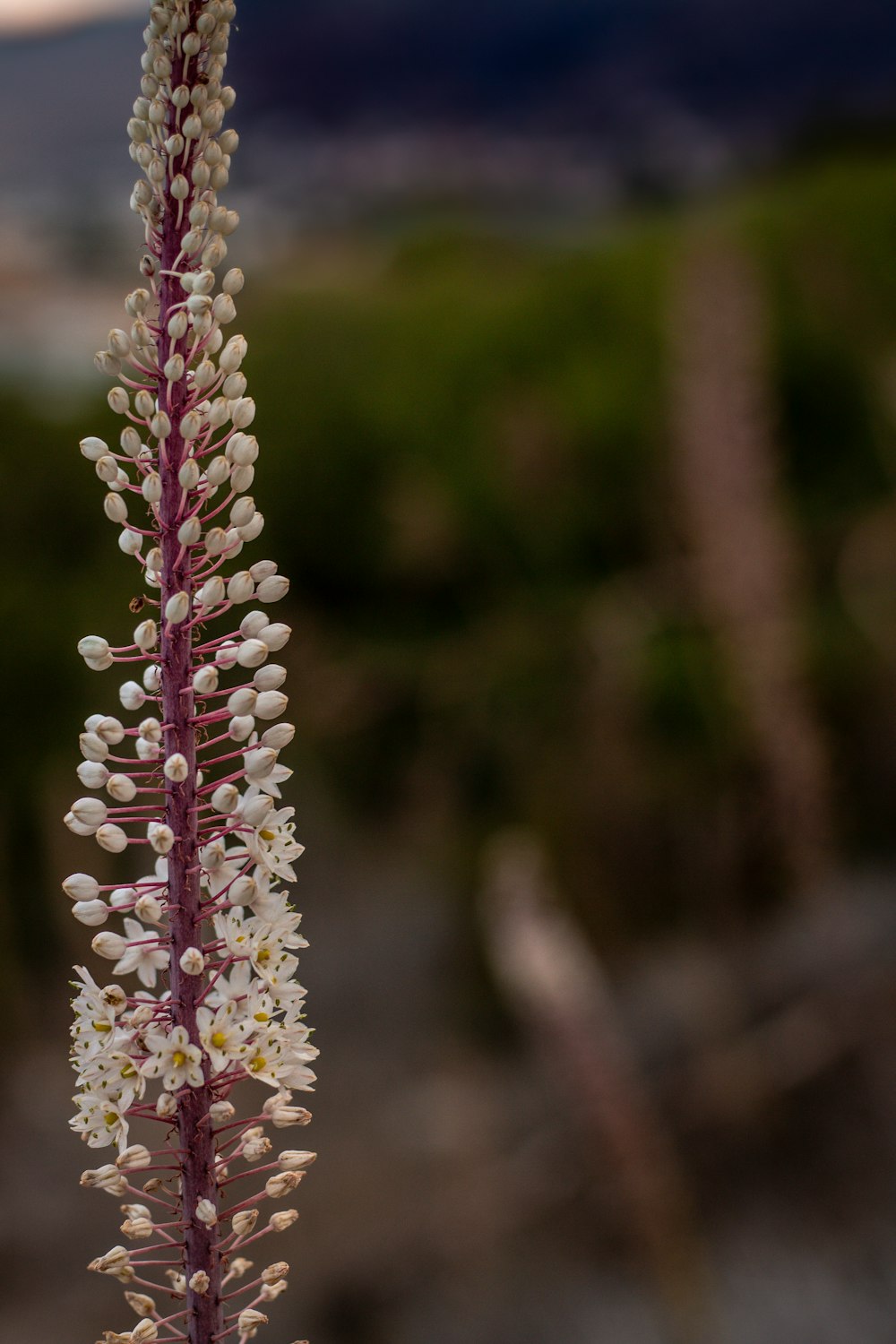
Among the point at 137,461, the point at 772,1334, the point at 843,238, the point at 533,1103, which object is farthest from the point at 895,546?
the point at 137,461

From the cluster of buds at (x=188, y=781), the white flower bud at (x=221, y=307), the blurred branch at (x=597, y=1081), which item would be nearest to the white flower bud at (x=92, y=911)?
the cluster of buds at (x=188, y=781)

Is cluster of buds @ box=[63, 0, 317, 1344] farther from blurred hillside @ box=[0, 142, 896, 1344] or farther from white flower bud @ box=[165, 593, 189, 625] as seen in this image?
blurred hillside @ box=[0, 142, 896, 1344]

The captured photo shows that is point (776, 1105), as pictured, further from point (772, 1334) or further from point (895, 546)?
point (895, 546)

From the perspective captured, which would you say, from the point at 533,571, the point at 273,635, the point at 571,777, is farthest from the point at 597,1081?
the point at 273,635

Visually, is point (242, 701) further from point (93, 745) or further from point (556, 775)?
point (556, 775)

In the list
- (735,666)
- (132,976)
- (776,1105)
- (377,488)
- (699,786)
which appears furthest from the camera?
(377,488)

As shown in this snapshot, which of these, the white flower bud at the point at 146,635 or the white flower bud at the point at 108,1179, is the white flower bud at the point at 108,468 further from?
the white flower bud at the point at 108,1179

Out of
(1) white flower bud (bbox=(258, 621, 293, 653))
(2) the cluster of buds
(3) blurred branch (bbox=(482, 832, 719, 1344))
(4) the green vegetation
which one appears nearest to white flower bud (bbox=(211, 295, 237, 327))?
(2) the cluster of buds
